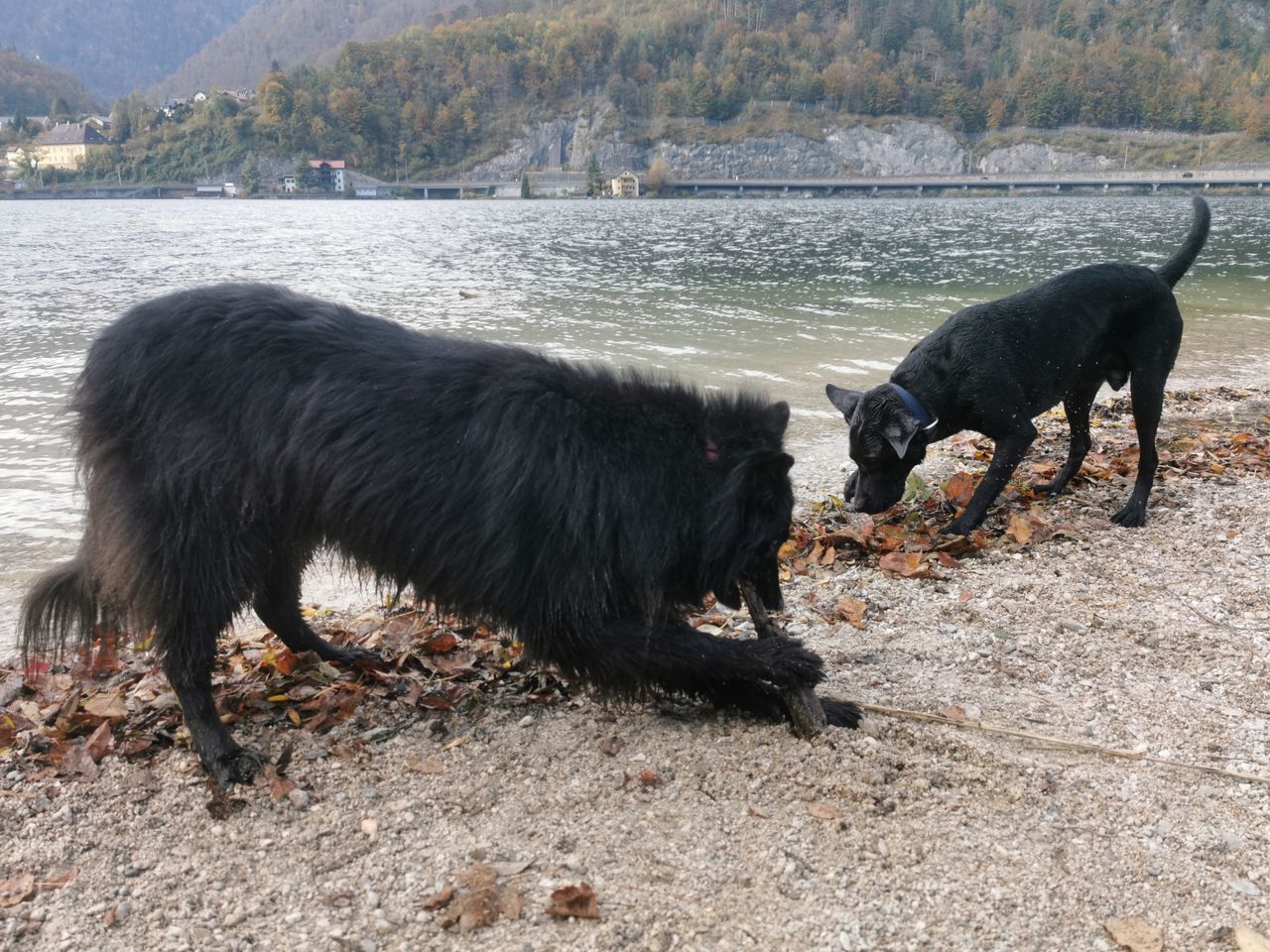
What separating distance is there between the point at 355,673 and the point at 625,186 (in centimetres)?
14138

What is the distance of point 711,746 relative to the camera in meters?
3.30

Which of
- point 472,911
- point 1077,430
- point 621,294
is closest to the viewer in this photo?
point 472,911

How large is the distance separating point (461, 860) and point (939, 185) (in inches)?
5610

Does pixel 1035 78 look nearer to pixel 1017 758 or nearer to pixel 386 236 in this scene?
pixel 386 236

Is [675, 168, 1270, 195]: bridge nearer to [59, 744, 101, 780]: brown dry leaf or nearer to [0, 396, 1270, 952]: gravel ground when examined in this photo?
[0, 396, 1270, 952]: gravel ground

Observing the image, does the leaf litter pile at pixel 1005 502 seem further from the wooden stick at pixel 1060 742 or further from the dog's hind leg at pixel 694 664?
the dog's hind leg at pixel 694 664

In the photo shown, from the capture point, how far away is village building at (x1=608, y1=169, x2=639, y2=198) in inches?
5404

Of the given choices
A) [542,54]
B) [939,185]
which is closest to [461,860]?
[939,185]

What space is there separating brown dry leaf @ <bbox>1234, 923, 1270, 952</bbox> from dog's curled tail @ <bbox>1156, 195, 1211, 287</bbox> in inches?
202

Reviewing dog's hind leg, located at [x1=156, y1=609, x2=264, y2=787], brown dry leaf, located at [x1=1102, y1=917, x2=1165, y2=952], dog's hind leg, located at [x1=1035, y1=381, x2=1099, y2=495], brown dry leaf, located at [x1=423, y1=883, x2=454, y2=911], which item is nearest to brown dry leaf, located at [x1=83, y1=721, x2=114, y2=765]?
dog's hind leg, located at [x1=156, y1=609, x2=264, y2=787]

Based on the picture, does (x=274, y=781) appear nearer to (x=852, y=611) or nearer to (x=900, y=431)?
(x=852, y=611)

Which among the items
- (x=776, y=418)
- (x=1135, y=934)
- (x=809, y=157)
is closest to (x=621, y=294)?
(x=776, y=418)

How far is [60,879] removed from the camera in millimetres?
2668

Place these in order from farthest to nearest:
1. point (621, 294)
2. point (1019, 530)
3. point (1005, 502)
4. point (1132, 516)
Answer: point (621, 294)
point (1005, 502)
point (1132, 516)
point (1019, 530)
